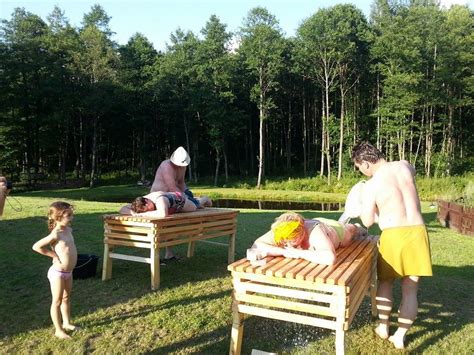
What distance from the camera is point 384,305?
14.3ft

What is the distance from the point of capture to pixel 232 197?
26.5 meters

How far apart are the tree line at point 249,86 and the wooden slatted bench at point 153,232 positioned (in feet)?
89.5

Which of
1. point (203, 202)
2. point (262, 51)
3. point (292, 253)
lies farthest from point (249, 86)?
point (292, 253)

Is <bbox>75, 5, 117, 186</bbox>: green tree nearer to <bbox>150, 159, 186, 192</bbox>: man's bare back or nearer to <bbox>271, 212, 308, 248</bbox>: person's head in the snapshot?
<bbox>150, 159, 186, 192</bbox>: man's bare back

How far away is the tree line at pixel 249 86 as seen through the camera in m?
31.1

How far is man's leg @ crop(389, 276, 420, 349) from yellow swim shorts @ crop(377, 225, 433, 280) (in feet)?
0.36

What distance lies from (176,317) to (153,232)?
3.94ft

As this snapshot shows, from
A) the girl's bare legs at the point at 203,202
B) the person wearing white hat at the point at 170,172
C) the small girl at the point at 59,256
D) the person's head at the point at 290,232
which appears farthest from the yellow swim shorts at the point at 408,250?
the girl's bare legs at the point at 203,202

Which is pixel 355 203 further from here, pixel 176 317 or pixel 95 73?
pixel 95 73

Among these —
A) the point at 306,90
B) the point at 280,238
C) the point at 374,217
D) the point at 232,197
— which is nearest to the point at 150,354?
the point at 280,238

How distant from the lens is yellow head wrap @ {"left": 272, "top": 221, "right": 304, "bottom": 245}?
12.5ft

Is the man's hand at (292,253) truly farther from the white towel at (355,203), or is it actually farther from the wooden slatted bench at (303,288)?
the white towel at (355,203)

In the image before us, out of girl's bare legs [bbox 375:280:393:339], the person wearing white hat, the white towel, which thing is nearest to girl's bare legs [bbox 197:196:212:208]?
the person wearing white hat

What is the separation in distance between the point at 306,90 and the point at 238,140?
8.46 m
